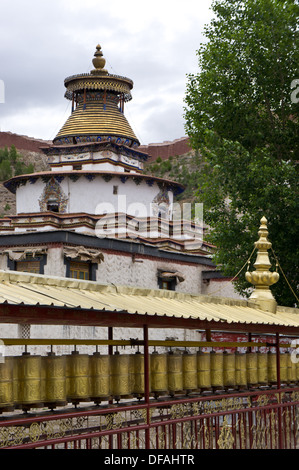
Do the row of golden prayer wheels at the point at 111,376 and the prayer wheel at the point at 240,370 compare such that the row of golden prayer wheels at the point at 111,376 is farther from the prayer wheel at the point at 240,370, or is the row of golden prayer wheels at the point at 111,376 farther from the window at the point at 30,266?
the window at the point at 30,266

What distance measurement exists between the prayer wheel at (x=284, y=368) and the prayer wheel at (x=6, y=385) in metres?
4.93

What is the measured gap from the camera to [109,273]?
906 inches

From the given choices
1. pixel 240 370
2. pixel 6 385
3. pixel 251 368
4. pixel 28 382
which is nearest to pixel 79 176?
pixel 251 368

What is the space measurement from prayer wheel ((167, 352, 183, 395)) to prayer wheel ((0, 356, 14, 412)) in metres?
2.26

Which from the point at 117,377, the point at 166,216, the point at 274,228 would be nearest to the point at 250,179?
the point at 274,228

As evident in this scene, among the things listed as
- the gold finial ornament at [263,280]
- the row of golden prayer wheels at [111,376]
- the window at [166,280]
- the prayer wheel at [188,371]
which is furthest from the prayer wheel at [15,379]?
the window at [166,280]

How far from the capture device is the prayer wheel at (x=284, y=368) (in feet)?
35.3

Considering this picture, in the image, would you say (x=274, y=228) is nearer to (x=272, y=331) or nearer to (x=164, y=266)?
(x=164, y=266)

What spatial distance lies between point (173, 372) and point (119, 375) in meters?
0.90

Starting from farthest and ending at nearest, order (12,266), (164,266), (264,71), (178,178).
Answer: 1. (178,178)
2. (164,266)
3. (12,266)
4. (264,71)

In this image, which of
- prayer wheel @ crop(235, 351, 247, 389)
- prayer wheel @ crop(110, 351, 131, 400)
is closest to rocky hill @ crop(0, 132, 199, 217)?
prayer wheel @ crop(235, 351, 247, 389)

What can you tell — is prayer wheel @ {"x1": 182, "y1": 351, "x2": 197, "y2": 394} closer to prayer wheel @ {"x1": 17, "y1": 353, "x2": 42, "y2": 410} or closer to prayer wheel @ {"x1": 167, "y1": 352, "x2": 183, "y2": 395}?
prayer wheel @ {"x1": 167, "y1": 352, "x2": 183, "y2": 395}

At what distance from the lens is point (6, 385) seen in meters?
6.77
